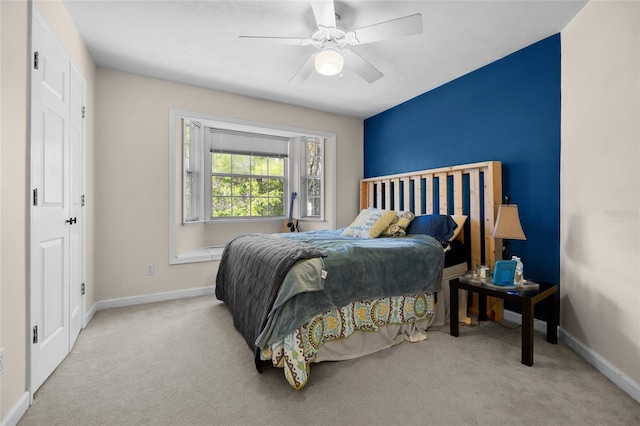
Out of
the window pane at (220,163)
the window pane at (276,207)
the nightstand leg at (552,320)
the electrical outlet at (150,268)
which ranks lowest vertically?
the nightstand leg at (552,320)

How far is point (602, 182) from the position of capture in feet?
6.25

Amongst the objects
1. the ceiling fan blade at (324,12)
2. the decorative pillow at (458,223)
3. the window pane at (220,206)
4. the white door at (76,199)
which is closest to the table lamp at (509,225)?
the decorative pillow at (458,223)

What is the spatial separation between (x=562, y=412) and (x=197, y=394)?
76.7 inches

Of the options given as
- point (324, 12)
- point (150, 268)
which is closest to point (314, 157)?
point (150, 268)

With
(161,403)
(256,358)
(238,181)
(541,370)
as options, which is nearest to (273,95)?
(238,181)

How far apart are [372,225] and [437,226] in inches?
25.3

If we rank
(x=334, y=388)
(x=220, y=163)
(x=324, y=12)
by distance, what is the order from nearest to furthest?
(x=334, y=388) → (x=324, y=12) → (x=220, y=163)

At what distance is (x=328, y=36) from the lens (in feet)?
7.24

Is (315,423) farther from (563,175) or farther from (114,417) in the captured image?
(563,175)

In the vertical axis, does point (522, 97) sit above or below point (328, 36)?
below

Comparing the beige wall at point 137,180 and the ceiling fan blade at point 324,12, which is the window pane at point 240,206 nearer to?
the beige wall at point 137,180

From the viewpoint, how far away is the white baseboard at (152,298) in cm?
306

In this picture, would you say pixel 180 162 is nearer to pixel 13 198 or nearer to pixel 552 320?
pixel 13 198

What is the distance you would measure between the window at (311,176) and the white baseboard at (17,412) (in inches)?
146
